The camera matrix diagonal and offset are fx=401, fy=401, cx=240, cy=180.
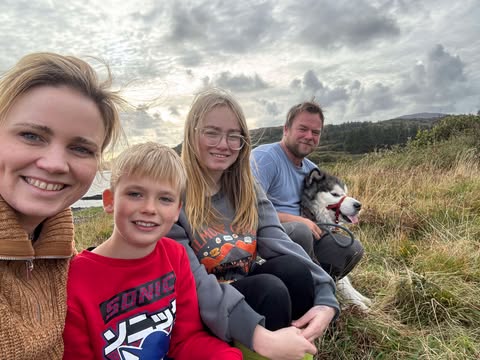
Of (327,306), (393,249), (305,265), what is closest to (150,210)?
(305,265)

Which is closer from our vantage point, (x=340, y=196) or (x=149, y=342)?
(x=149, y=342)

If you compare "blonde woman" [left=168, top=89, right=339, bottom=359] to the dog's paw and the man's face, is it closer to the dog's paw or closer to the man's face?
the dog's paw

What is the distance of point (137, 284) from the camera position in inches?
65.2

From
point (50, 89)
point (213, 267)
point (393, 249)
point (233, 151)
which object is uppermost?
point (50, 89)

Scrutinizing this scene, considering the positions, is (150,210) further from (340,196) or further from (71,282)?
(340,196)

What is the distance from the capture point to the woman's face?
2293mm

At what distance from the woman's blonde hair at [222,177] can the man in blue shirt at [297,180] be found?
0.77 m

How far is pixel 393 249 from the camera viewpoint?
4.75 m

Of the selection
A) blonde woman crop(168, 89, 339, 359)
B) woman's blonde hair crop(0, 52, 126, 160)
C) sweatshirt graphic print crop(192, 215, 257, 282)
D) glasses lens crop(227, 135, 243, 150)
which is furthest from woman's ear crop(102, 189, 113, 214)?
glasses lens crop(227, 135, 243, 150)

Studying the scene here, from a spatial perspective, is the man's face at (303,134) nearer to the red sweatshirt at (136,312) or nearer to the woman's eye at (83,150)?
the red sweatshirt at (136,312)

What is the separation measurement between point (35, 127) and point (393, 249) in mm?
4392

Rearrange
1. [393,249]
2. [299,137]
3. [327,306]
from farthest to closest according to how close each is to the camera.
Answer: [393,249]
[299,137]
[327,306]

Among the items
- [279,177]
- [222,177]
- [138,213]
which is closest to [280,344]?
[138,213]

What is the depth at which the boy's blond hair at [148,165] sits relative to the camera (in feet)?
5.45
